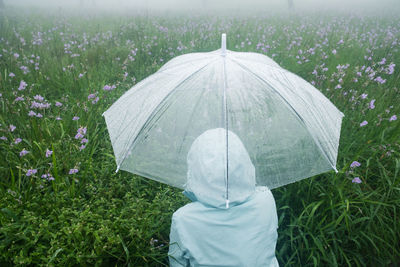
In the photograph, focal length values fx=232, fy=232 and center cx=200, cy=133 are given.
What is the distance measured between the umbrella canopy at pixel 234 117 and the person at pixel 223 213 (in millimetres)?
171

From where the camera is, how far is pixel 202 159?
1174 millimetres

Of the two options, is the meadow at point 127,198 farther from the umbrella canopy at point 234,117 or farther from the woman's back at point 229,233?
the umbrella canopy at point 234,117

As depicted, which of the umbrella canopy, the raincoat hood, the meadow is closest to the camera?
the raincoat hood

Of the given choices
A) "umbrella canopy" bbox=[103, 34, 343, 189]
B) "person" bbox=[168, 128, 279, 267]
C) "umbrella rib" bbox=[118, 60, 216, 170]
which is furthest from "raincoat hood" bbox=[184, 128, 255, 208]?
"umbrella rib" bbox=[118, 60, 216, 170]

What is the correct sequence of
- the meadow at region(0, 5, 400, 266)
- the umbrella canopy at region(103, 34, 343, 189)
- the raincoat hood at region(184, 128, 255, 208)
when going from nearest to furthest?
the raincoat hood at region(184, 128, 255, 208), the umbrella canopy at region(103, 34, 343, 189), the meadow at region(0, 5, 400, 266)

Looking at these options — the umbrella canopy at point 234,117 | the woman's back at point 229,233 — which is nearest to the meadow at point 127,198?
the woman's back at point 229,233

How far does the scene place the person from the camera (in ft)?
3.78

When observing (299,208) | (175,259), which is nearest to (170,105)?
(175,259)

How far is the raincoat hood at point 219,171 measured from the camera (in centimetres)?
114

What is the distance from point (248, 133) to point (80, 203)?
1267 mm

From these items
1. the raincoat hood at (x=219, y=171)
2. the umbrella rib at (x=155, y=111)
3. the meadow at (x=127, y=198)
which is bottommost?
the meadow at (x=127, y=198)

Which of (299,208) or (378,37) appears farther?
(378,37)

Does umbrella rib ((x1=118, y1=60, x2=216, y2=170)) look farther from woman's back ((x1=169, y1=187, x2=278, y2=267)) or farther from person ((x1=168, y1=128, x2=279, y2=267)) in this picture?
woman's back ((x1=169, y1=187, x2=278, y2=267))

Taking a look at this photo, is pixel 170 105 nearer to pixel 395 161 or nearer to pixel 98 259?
pixel 98 259
